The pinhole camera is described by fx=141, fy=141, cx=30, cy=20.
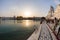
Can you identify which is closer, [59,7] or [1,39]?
[1,39]

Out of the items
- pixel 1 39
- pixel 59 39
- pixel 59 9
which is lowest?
pixel 1 39

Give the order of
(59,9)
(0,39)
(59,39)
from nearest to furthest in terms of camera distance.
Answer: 1. (59,39)
2. (0,39)
3. (59,9)

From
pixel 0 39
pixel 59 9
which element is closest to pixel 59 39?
pixel 0 39

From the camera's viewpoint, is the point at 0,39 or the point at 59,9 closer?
the point at 0,39

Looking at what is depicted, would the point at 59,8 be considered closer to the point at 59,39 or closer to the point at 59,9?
the point at 59,9

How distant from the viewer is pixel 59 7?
1420 centimetres

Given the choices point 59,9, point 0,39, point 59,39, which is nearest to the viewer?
point 59,39

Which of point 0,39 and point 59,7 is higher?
point 59,7

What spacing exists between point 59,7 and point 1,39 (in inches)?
383

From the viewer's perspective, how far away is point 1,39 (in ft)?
18.4

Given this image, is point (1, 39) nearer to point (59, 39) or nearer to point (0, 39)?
point (0, 39)

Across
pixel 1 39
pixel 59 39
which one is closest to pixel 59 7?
pixel 1 39

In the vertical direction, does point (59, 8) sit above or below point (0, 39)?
above

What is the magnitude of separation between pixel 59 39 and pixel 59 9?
11338 millimetres
